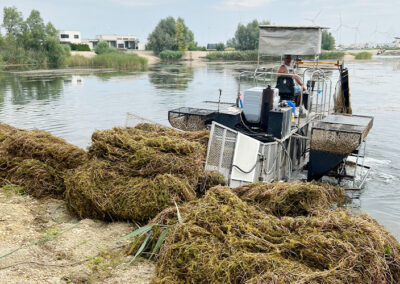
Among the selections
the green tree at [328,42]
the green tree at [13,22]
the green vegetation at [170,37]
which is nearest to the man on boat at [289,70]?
the green tree at [13,22]

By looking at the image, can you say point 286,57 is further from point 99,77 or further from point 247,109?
point 99,77

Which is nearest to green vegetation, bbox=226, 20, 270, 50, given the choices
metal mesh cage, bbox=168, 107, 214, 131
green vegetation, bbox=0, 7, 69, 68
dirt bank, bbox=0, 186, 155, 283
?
green vegetation, bbox=0, 7, 69, 68

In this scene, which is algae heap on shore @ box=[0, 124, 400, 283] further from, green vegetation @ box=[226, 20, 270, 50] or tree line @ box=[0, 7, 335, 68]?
green vegetation @ box=[226, 20, 270, 50]

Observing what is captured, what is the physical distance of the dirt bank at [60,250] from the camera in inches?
177

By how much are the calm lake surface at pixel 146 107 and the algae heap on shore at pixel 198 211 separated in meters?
4.93

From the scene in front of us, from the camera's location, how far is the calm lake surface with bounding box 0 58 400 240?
1261cm

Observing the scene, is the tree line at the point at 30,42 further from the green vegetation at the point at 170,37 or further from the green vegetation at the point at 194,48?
the green vegetation at the point at 194,48

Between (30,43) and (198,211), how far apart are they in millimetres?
71130

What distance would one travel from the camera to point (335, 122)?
1013 cm

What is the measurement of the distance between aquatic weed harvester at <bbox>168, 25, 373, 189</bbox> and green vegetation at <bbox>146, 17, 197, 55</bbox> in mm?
89218

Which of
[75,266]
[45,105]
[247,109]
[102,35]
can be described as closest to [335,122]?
[247,109]

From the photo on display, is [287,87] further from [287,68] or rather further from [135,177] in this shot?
[135,177]

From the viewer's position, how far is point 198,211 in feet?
16.1

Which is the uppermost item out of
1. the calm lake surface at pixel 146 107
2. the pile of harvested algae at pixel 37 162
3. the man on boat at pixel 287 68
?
the man on boat at pixel 287 68
